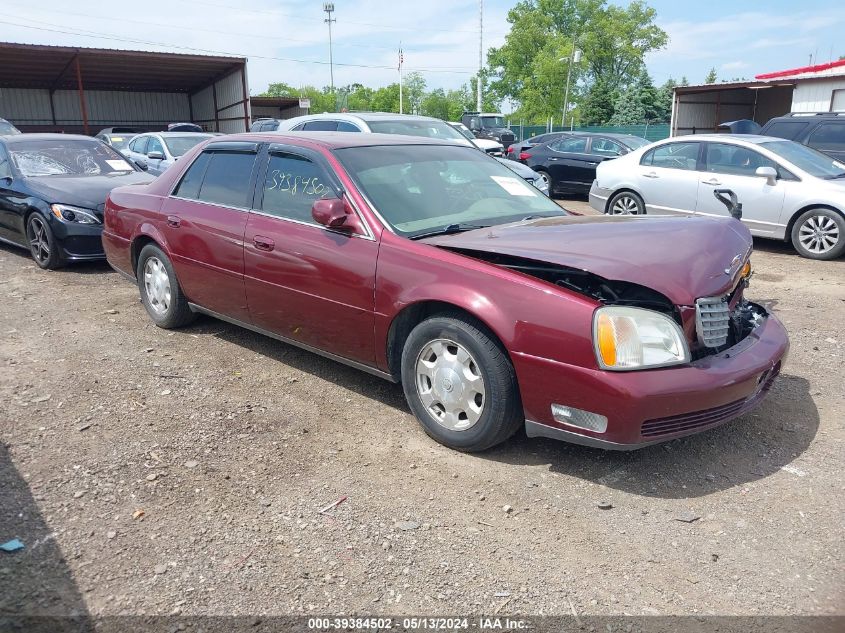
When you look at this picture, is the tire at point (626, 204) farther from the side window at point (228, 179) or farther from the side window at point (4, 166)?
the side window at point (4, 166)

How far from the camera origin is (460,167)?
4.83 metres

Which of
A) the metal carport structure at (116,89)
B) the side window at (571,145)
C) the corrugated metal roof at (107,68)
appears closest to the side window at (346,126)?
the side window at (571,145)

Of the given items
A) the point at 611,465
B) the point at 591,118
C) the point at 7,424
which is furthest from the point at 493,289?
the point at 591,118

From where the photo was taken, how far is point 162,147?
43.1 ft

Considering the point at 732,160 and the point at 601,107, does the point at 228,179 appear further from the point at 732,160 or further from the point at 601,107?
the point at 601,107

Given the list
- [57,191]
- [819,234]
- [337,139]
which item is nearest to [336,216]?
[337,139]

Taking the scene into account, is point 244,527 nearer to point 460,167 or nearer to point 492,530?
point 492,530

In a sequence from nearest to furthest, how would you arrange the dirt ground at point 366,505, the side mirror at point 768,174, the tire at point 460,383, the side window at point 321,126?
the dirt ground at point 366,505 < the tire at point 460,383 < the side mirror at point 768,174 < the side window at point 321,126

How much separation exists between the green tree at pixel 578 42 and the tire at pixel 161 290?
6265cm

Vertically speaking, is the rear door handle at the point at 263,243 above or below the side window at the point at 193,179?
below

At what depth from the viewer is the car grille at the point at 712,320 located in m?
3.41

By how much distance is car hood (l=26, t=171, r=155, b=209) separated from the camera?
310 inches

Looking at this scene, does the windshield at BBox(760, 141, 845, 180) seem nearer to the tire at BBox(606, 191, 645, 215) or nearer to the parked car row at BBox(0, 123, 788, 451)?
the tire at BBox(606, 191, 645, 215)

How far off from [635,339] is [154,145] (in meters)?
12.5
